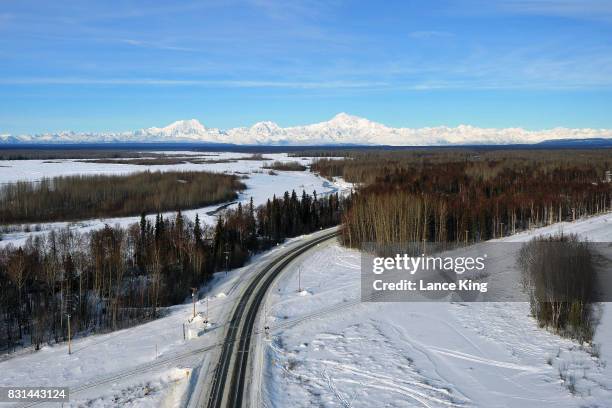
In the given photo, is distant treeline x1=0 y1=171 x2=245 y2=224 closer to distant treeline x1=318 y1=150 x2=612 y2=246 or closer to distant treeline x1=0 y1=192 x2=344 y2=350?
distant treeline x1=0 y1=192 x2=344 y2=350

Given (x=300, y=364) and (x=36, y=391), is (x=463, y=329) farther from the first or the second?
(x=36, y=391)

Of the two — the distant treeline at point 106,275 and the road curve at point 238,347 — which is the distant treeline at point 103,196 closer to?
the distant treeline at point 106,275

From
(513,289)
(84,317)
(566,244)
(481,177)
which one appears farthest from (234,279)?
(481,177)

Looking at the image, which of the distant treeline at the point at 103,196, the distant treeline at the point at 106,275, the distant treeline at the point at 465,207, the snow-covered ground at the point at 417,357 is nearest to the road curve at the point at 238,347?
the snow-covered ground at the point at 417,357

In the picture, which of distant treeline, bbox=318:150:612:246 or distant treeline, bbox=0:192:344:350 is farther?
distant treeline, bbox=318:150:612:246

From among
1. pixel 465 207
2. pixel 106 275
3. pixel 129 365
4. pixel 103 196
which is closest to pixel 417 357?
pixel 129 365

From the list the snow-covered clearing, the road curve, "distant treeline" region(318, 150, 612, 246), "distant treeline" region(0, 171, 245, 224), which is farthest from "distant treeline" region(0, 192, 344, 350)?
"distant treeline" region(0, 171, 245, 224)
